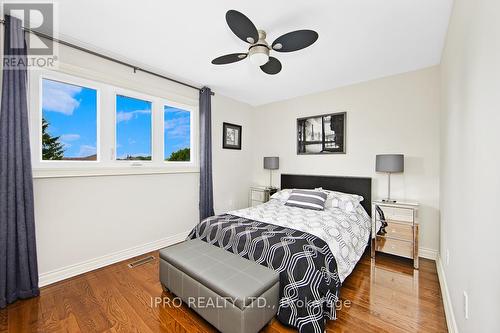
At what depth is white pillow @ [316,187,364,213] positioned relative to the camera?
3.01 m

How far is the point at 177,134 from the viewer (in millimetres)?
3646

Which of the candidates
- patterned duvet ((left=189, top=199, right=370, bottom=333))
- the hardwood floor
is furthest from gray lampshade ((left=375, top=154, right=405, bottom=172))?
the hardwood floor

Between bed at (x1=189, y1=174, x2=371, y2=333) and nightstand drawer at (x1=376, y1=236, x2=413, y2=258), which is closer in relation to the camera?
bed at (x1=189, y1=174, x2=371, y2=333)

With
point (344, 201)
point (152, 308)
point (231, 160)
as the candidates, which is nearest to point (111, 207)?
point (152, 308)

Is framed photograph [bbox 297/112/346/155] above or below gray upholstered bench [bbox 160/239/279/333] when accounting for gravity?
above

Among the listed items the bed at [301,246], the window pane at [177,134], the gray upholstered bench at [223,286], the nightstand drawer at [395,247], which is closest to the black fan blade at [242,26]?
the bed at [301,246]

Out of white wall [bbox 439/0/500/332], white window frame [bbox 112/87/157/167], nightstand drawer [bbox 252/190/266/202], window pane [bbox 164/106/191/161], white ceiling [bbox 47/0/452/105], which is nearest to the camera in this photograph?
white wall [bbox 439/0/500/332]

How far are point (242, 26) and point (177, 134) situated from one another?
235cm

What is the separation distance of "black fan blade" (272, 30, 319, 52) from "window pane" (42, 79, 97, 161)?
2319 mm

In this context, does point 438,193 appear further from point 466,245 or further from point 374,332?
point 374,332

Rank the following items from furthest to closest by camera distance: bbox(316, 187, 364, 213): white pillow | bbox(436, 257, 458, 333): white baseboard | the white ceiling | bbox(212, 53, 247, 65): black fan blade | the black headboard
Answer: the black headboard, bbox(316, 187, 364, 213): white pillow, bbox(212, 53, 247, 65): black fan blade, the white ceiling, bbox(436, 257, 458, 333): white baseboard

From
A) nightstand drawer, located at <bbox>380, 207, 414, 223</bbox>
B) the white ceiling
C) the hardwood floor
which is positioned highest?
the white ceiling

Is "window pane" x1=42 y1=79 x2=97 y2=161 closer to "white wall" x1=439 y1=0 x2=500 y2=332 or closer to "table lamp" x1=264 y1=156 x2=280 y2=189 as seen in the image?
"table lamp" x1=264 y1=156 x2=280 y2=189

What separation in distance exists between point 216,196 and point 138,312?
7.63 feet
